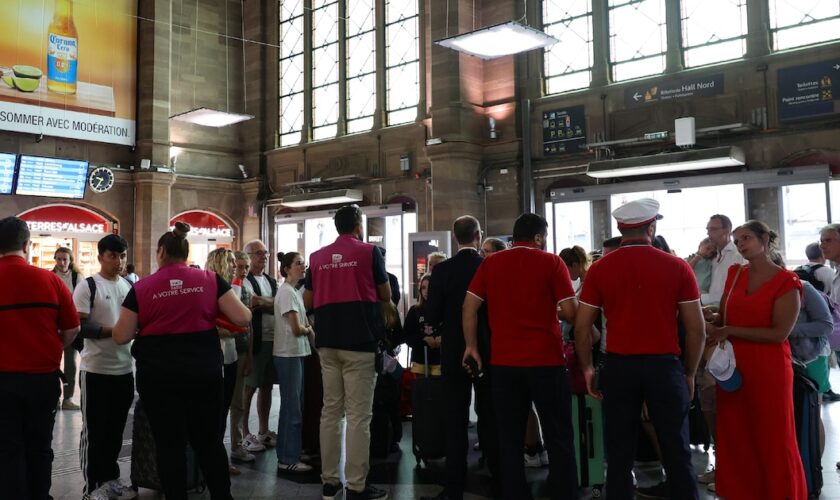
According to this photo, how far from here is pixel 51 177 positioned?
14.1 m

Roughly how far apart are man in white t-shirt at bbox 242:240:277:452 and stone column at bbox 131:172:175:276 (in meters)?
11.1

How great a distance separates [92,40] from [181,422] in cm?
1459

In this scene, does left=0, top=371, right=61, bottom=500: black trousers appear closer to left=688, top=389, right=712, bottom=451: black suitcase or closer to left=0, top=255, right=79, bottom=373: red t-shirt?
left=0, top=255, right=79, bottom=373: red t-shirt

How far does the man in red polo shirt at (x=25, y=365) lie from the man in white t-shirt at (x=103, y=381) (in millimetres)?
567

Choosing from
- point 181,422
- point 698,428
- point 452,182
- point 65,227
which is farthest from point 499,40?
point 65,227

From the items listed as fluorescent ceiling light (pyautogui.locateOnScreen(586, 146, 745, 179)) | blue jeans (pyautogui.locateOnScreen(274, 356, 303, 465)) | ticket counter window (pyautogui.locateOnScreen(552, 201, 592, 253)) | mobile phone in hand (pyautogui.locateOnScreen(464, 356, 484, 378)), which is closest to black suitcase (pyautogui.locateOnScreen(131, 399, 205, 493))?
blue jeans (pyautogui.locateOnScreen(274, 356, 303, 465))

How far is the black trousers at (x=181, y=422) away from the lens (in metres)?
3.37

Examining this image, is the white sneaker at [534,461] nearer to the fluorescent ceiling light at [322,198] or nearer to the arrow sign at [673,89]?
the arrow sign at [673,89]

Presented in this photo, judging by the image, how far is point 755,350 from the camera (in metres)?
3.45

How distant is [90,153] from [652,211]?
49.2 ft

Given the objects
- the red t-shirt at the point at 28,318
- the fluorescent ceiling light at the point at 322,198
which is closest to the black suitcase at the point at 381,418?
the red t-shirt at the point at 28,318

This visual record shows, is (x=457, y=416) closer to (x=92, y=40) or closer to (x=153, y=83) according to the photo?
(x=153, y=83)

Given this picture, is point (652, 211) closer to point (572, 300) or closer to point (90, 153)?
point (572, 300)

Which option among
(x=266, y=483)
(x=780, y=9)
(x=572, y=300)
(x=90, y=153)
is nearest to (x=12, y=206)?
(x=90, y=153)
